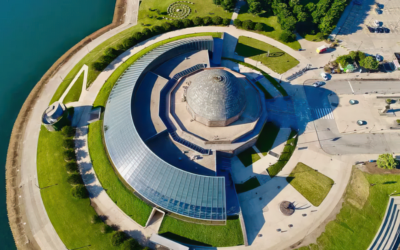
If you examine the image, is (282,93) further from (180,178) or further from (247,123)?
(180,178)

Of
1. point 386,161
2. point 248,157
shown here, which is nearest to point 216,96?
point 248,157

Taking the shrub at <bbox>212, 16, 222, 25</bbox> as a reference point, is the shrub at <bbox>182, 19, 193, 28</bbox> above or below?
above

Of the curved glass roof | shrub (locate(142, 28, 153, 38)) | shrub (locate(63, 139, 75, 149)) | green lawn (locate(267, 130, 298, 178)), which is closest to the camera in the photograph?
the curved glass roof

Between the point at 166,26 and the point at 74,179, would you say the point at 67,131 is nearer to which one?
the point at 74,179

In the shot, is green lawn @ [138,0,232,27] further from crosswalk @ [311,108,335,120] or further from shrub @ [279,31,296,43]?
crosswalk @ [311,108,335,120]

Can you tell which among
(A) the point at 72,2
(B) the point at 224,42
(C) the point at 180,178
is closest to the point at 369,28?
(B) the point at 224,42

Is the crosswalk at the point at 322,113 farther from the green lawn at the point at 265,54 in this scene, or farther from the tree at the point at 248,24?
the tree at the point at 248,24

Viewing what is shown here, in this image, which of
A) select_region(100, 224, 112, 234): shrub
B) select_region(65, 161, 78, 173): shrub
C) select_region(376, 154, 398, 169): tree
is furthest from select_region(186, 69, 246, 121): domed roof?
select_region(376, 154, 398, 169): tree

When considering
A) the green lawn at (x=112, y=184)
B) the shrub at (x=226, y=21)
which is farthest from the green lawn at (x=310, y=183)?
the shrub at (x=226, y=21)
